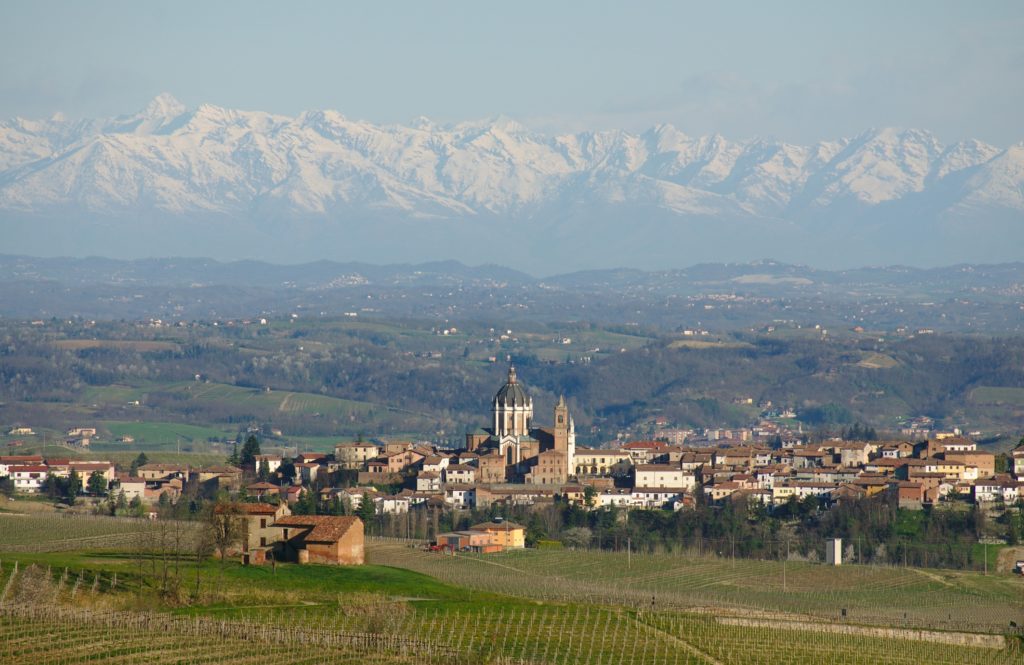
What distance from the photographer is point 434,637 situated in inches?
1841

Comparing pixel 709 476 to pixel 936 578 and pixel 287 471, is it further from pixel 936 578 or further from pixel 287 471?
pixel 936 578

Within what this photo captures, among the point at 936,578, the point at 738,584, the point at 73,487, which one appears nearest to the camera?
the point at 738,584

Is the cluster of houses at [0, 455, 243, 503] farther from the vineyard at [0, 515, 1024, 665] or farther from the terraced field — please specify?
the terraced field

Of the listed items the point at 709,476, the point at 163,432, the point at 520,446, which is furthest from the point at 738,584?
the point at 163,432

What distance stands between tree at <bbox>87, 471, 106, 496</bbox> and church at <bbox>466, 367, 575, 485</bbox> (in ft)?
58.1

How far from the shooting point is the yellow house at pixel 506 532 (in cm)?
7806

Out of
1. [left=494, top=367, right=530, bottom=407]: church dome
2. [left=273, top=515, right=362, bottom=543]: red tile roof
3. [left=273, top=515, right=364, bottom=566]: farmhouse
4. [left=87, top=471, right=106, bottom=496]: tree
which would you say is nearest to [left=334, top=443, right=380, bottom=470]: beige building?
[left=494, top=367, right=530, bottom=407]: church dome

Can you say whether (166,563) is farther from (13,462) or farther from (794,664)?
(13,462)

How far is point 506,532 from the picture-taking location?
78.8 meters

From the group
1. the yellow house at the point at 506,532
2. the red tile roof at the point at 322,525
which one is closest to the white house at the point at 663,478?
the yellow house at the point at 506,532

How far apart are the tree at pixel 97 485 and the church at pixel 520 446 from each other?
58.1ft

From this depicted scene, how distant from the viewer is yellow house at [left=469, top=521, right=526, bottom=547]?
7806cm

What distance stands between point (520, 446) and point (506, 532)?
100ft

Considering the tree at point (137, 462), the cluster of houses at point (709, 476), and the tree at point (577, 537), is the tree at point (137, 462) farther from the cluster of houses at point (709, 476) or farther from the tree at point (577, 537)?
the tree at point (577, 537)
